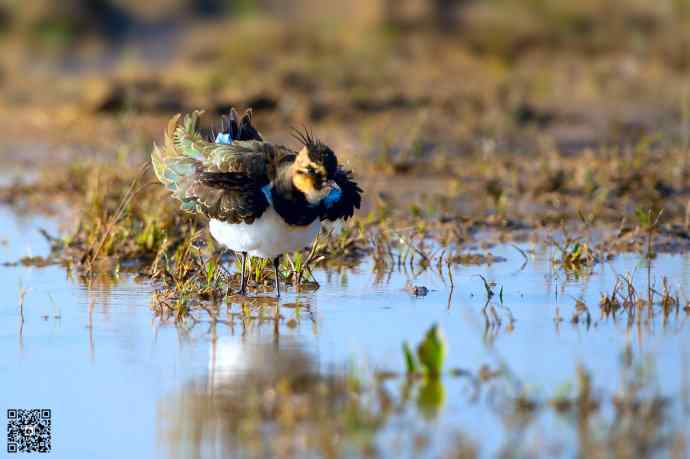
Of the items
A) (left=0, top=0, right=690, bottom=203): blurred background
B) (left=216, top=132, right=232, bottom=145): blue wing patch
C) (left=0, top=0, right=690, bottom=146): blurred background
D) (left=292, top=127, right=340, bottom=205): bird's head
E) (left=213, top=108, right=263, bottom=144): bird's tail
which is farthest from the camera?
(left=0, top=0, right=690, bottom=146): blurred background

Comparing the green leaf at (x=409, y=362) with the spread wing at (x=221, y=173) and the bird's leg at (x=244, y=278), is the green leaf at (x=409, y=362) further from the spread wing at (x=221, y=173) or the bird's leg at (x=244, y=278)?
the bird's leg at (x=244, y=278)

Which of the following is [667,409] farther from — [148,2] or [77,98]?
[148,2]

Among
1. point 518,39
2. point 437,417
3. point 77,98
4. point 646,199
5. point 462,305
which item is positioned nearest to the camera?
point 437,417

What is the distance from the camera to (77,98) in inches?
564

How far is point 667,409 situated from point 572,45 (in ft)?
43.0

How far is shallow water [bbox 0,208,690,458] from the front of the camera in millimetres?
4691

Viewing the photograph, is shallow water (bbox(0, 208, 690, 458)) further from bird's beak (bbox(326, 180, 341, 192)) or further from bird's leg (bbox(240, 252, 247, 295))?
bird's beak (bbox(326, 180, 341, 192))

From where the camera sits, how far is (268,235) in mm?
6438

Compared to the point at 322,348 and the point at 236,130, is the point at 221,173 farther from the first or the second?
the point at 322,348

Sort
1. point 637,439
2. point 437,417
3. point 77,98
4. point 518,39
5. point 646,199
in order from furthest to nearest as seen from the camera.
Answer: point 518,39, point 77,98, point 646,199, point 437,417, point 637,439

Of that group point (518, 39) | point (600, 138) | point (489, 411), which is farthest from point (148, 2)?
point (489, 411)

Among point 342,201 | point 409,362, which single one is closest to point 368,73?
point 342,201

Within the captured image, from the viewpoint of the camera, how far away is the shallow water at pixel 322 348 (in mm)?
4691

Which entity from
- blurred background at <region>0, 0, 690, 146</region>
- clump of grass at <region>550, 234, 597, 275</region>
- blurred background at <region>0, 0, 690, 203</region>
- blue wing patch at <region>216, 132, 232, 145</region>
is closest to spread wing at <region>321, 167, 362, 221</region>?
blue wing patch at <region>216, 132, 232, 145</region>
